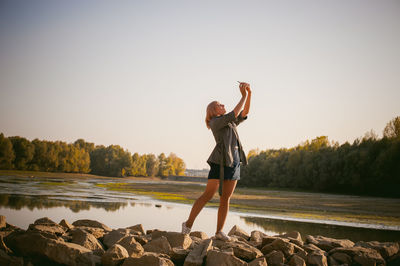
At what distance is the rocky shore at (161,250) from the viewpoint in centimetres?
356

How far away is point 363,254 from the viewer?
14.9 ft

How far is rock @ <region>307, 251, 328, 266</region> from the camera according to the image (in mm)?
4230

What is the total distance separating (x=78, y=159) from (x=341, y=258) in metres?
92.3

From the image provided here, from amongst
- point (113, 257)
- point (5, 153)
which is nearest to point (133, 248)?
point (113, 257)

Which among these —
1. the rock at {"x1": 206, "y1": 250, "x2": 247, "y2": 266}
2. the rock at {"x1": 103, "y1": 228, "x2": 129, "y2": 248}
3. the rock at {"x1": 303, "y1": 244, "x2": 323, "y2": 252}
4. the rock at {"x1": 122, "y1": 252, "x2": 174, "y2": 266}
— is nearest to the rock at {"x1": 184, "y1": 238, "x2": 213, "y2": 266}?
the rock at {"x1": 206, "y1": 250, "x2": 247, "y2": 266}

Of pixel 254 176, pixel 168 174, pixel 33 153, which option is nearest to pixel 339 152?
pixel 254 176

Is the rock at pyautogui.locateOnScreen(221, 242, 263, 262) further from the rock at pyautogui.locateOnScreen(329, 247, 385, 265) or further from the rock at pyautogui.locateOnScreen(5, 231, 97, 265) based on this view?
the rock at pyautogui.locateOnScreen(5, 231, 97, 265)

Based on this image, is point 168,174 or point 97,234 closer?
point 97,234

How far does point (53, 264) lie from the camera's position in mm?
3570

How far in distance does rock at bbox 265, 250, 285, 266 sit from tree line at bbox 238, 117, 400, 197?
127 ft

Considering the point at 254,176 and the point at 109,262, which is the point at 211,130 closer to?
the point at 109,262

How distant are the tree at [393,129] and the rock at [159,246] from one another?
4656cm

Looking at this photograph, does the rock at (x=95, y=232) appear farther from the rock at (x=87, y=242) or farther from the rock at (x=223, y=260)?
the rock at (x=223, y=260)

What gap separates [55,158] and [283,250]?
248 ft
